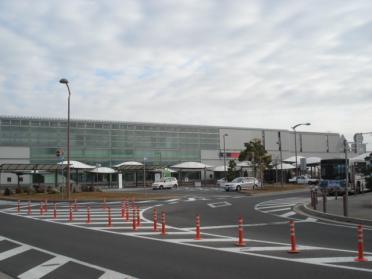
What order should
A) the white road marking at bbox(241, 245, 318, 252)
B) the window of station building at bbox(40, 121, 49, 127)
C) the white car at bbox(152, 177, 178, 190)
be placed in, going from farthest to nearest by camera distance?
1. the window of station building at bbox(40, 121, 49, 127)
2. the white car at bbox(152, 177, 178, 190)
3. the white road marking at bbox(241, 245, 318, 252)

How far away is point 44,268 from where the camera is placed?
10.0m

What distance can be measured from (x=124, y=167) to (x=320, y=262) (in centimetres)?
6209

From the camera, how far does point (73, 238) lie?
14906mm

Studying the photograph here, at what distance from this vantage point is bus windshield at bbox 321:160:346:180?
124 feet

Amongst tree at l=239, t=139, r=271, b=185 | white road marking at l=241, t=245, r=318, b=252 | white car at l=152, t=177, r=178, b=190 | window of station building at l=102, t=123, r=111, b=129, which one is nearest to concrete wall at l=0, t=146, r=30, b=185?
window of station building at l=102, t=123, r=111, b=129

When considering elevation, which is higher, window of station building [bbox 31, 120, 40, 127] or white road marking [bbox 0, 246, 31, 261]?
window of station building [bbox 31, 120, 40, 127]

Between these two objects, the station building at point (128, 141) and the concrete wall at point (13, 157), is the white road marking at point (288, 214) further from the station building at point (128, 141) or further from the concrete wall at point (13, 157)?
the concrete wall at point (13, 157)

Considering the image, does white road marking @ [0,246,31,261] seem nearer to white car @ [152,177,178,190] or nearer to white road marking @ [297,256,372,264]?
white road marking @ [297,256,372,264]

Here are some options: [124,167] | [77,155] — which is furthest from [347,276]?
[77,155]

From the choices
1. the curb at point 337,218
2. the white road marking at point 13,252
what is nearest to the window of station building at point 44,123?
the curb at point 337,218

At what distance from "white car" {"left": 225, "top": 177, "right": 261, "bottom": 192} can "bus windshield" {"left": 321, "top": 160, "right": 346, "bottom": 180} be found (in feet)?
42.4

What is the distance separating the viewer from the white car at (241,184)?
50.7m

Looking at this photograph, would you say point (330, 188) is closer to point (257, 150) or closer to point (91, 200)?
point (257, 150)

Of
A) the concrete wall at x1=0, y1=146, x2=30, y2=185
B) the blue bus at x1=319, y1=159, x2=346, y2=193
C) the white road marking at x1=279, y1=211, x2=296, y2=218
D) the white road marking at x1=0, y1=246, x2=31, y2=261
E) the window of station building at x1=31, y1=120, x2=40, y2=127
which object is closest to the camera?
the white road marking at x1=0, y1=246, x2=31, y2=261
